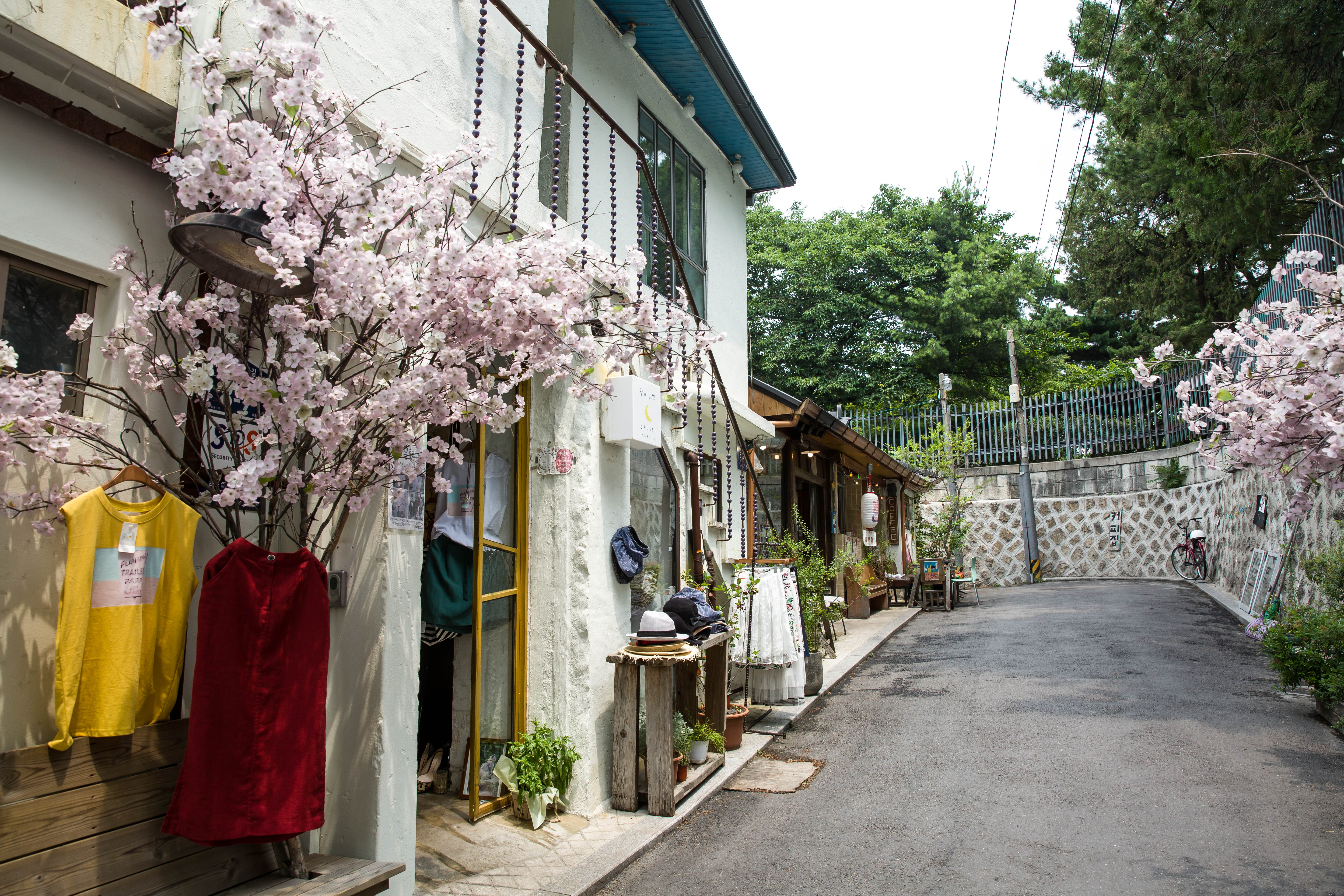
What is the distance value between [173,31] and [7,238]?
911 millimetres

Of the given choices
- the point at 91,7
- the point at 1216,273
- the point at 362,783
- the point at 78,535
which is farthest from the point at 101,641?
the point at 1216,273

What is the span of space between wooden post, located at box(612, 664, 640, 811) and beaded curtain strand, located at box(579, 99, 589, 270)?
2592 millimetres

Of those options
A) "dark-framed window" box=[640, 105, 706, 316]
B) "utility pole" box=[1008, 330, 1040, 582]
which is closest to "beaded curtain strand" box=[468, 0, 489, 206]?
"dark-framed window" box=[640, 105, 706, 316]

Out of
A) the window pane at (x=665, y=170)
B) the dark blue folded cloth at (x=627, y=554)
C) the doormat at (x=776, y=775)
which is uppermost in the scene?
the window pane at (x=665, y=170)

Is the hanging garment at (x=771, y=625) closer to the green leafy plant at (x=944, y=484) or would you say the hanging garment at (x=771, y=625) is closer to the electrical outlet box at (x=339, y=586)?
the electrical outlet box at (x=339, y=586)

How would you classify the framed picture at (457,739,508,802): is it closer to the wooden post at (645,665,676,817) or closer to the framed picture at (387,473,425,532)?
the wooden post at (645,665,676,817)

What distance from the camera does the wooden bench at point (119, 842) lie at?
2.54 metres

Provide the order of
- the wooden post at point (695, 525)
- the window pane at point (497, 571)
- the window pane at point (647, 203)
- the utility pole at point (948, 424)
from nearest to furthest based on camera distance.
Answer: the window pane at point (497, 571)
the window pane at point (647, 203)
the wooden post at point (695, 525)
the utility pole at point (948, 424)

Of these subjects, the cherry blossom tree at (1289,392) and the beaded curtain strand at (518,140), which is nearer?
the beaded curtain strand at (518,140)

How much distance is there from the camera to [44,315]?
2906 millimetres

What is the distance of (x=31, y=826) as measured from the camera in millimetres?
2553

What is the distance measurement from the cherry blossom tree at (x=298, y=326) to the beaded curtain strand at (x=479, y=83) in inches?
7.7

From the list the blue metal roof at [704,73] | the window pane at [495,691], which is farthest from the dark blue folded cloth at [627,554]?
the blue metal roof at [704,73]

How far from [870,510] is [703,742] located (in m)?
10.4
